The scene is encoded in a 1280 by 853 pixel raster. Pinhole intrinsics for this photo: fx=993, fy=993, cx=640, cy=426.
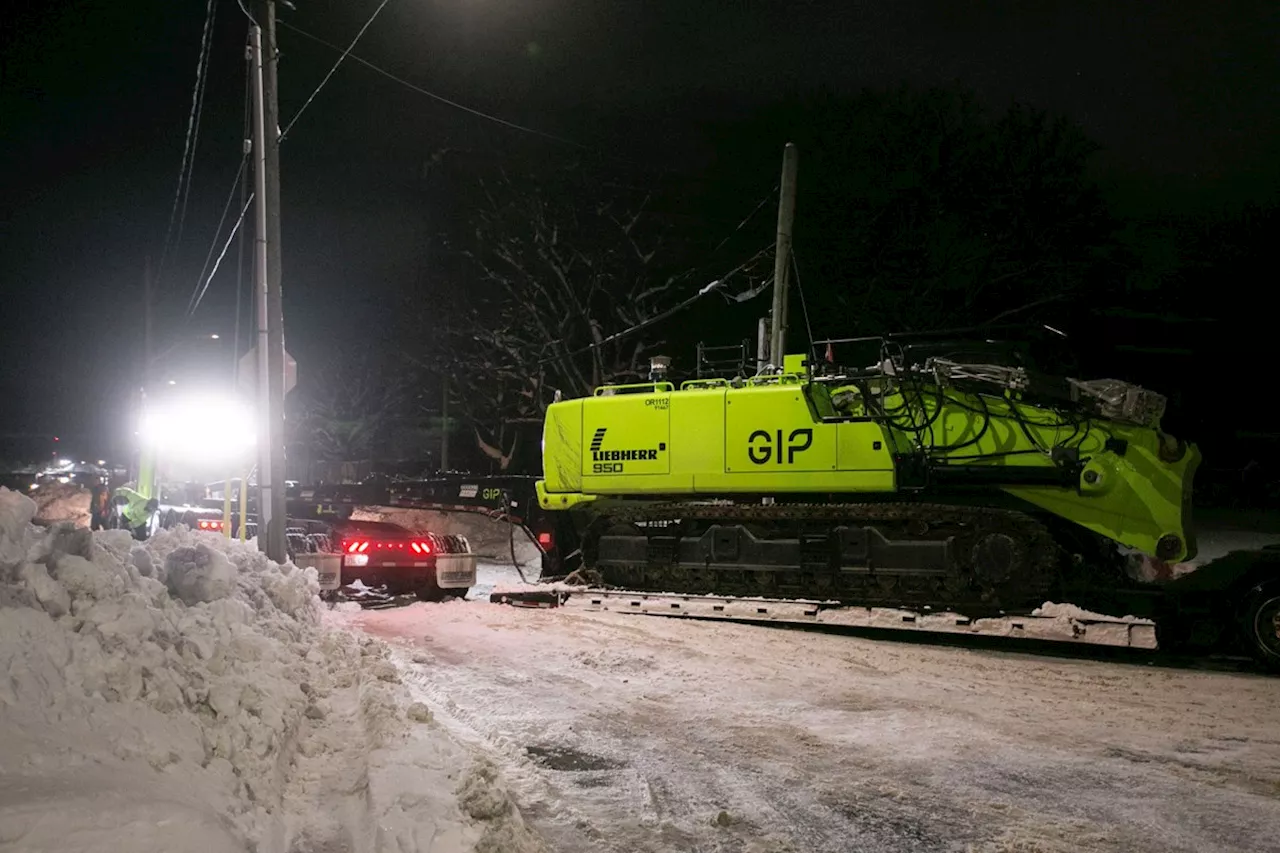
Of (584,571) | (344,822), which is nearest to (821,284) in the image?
Result: (584,571)

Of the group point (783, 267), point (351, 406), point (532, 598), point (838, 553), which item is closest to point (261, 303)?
point (532, 598)

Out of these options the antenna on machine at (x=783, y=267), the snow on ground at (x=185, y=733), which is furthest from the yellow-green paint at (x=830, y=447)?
the snow on ground at (x=185, y=733)

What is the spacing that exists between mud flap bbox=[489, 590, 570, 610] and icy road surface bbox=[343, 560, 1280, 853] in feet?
7.72

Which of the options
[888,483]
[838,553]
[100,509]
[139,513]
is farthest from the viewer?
[100,509]

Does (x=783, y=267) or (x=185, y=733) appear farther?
(x=783, y=267)

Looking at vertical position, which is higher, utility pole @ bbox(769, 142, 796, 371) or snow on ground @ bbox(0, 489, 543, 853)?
utility pole @ bbox(769, 142, 796, 371)

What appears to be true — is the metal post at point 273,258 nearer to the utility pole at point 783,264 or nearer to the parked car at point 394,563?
the parked car at point 394,563

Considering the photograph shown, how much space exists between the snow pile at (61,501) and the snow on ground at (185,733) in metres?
29.9

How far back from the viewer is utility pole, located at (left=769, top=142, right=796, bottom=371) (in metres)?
15.8

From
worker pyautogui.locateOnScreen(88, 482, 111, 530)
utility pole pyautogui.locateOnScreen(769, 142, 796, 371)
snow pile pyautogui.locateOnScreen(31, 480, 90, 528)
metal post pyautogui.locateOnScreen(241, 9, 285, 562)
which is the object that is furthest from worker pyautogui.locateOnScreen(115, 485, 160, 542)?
snow pile pyautogui.locateOnScreen(31, 480, 90, 528)

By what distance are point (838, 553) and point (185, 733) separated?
9330mm

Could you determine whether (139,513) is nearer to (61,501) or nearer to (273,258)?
(273,258)

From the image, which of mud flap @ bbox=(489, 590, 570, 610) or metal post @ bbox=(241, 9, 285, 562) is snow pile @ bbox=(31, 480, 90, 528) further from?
mud flap @ bbox=(489, 590, 570, 610)

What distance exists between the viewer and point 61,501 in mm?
38594
